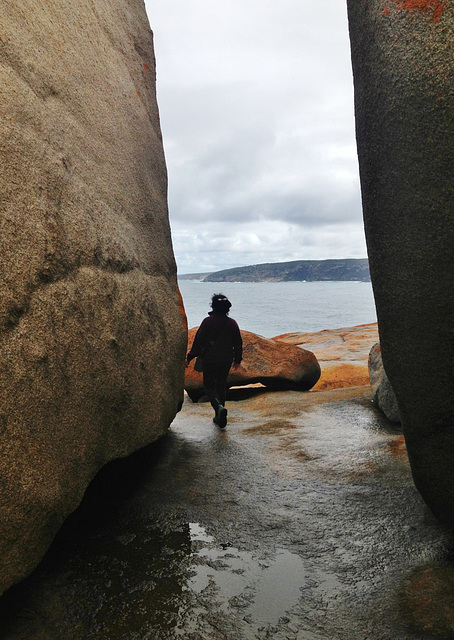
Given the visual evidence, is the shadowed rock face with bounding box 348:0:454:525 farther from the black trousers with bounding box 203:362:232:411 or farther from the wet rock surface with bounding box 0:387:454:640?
the black trousers with bounding box 203:362:232:411

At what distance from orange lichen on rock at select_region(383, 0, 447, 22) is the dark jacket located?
4557mm

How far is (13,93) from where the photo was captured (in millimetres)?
2947

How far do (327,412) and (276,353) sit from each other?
2.66 meters

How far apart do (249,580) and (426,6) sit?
3552mm

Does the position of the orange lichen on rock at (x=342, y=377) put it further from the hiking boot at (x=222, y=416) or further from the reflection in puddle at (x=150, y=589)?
the reflection in puddle at (x=150, y=589)

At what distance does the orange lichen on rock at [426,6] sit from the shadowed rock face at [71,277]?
237cm

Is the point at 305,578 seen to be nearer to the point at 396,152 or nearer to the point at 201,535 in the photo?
the point at 201,535

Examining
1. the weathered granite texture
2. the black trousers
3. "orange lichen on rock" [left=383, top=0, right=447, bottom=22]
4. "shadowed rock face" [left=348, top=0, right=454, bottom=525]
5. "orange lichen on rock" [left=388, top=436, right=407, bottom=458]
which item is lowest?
the weathered granite texture

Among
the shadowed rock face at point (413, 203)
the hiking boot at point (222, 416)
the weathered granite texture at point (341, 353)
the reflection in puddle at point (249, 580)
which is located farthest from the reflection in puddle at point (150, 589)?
the weathered granite texture at point (341, 353)

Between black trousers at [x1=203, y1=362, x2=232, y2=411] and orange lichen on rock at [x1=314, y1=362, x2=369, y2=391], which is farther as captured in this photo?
orange lichen on rock at [x1=314, y1=362, x2=369, y2=391]

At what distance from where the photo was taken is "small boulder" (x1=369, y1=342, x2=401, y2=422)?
6395mm

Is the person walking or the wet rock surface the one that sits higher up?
the person walking

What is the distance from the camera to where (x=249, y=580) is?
294 centimetres

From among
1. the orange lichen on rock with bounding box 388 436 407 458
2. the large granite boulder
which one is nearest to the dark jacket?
the large granite boulder
